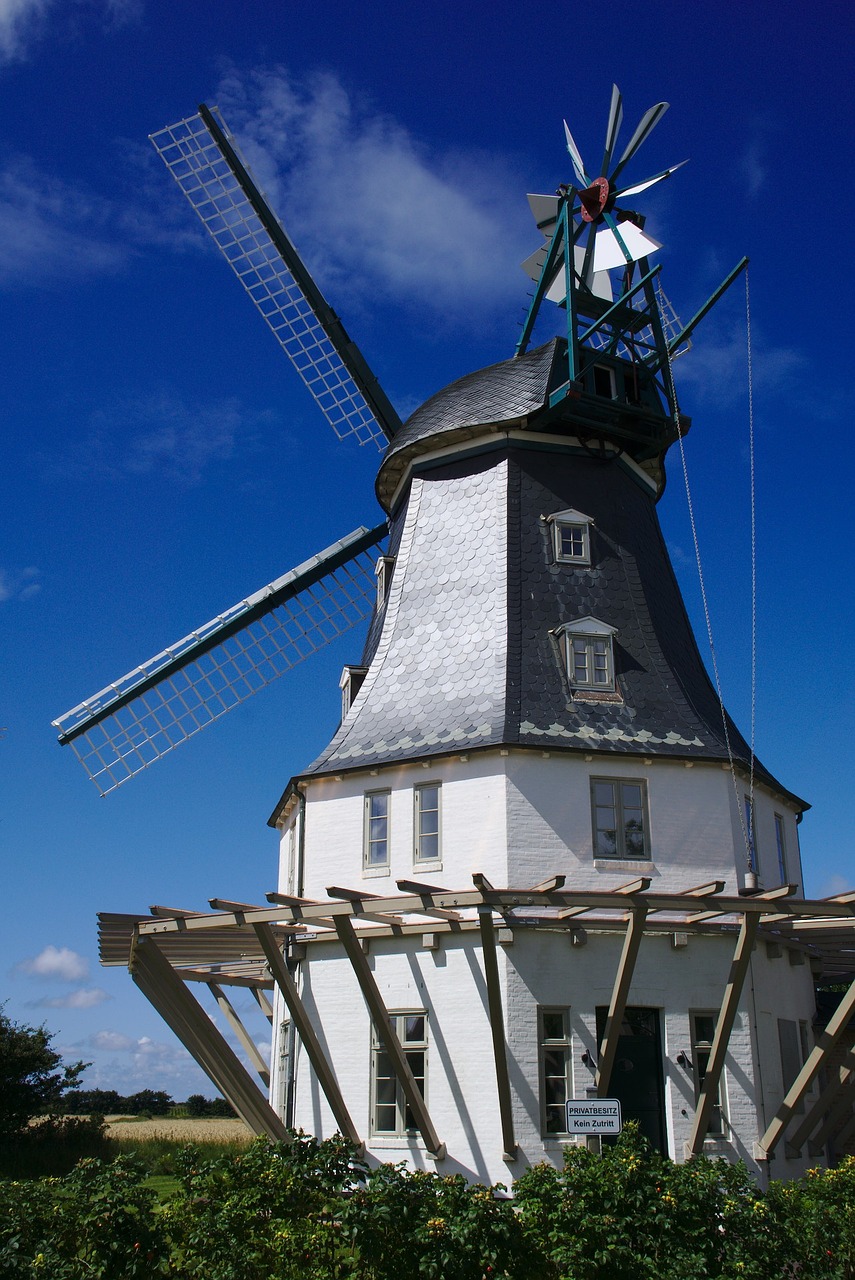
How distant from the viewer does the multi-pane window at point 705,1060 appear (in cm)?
1716

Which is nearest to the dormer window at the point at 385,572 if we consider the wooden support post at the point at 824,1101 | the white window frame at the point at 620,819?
the white window frame at the point at 620,819

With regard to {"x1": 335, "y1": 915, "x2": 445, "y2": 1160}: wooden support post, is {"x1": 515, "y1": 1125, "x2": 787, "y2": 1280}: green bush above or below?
below

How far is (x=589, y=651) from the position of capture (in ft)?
65.7

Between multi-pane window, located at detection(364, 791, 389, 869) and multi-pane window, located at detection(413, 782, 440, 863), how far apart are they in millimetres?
625

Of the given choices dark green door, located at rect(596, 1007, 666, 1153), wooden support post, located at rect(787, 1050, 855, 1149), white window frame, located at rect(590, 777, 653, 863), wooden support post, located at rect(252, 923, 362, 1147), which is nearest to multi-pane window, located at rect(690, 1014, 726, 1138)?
dark green door, located at rect(596, 1007, 666, 1153)

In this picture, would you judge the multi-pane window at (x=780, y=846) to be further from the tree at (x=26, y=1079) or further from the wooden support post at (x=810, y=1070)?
the tree at (x=26, y=1079)

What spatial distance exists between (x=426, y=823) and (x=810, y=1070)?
6.66 metres

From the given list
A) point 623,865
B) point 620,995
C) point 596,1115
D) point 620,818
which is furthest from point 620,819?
point 596,1115

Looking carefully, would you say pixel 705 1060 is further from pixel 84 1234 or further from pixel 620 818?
pixel 84 1234

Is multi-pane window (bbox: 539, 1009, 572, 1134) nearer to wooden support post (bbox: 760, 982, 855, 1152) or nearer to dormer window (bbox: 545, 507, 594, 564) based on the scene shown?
wooden support post (bbox: 760, 982, 855, 1152)

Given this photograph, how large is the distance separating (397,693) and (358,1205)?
10759mm

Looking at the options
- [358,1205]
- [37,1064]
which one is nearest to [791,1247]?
[358,1205]

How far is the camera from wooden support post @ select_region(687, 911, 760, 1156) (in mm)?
15812

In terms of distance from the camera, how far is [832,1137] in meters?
19.7
